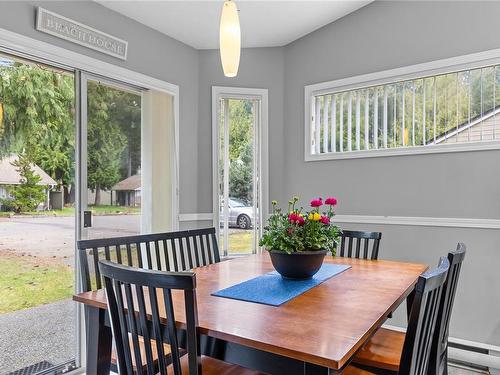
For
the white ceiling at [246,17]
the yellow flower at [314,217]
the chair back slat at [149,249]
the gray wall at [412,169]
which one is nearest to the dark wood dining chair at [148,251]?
the chair back slat at [149,249]

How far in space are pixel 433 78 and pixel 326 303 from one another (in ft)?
7.78

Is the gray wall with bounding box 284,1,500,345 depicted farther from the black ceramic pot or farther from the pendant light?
the pendant light

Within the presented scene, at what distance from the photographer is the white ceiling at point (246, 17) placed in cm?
285

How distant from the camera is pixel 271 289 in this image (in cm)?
162

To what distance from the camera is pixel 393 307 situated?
4.80ft

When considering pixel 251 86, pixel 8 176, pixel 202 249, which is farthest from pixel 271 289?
pixel 251 86

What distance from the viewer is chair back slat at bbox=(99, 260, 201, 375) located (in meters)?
1.07

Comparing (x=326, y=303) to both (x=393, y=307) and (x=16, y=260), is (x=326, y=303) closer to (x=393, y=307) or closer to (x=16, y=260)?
(x=393, y=307)

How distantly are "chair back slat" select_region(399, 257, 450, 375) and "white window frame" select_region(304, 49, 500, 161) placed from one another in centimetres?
197

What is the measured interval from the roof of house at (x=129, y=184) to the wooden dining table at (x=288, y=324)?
145 cm

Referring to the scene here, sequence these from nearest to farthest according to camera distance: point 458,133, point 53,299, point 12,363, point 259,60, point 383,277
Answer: point 383,277 < point 12,363 < point 53,299 < point 458,133 < point 259,60

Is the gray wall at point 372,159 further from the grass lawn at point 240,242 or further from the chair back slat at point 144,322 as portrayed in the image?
the chair back slat at point 144,322

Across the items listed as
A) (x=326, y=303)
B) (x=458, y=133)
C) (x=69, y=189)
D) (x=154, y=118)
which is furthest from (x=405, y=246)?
(x=69, y=189)

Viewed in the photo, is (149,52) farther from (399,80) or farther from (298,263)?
(298,263)
